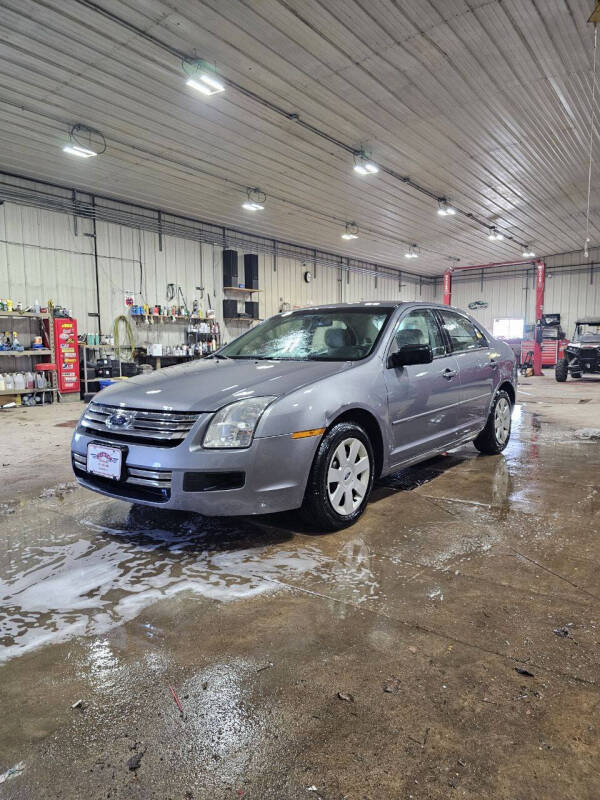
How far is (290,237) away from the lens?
539 inches

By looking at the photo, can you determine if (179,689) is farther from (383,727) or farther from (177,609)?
(383,727)

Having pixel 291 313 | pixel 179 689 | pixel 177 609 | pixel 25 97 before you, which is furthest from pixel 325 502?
pixel 25 97

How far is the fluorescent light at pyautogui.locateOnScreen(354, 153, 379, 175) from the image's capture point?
7903mm

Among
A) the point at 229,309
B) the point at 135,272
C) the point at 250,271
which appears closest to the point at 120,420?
the point at 135,272

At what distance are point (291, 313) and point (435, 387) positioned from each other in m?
1.18

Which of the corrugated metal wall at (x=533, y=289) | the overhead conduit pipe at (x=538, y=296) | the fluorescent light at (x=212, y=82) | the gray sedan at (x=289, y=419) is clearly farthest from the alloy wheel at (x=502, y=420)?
the corrugated metal wall at (x=533, y=289)

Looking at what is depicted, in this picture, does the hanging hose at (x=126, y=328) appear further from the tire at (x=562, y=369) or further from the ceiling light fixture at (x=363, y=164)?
the tire at (x=562, y=369)

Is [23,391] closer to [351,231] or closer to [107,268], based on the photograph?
[107,268]

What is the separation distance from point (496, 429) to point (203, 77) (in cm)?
469

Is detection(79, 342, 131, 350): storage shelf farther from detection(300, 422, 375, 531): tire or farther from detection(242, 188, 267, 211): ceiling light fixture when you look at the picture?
detection(300, 422, 375, 531): tire

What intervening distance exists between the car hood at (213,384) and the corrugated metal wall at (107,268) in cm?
742

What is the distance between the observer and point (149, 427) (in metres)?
2.41

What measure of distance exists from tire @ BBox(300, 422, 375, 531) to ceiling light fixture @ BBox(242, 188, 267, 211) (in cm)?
811

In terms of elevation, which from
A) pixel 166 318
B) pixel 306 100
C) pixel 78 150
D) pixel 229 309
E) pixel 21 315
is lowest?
pixel 21 315
